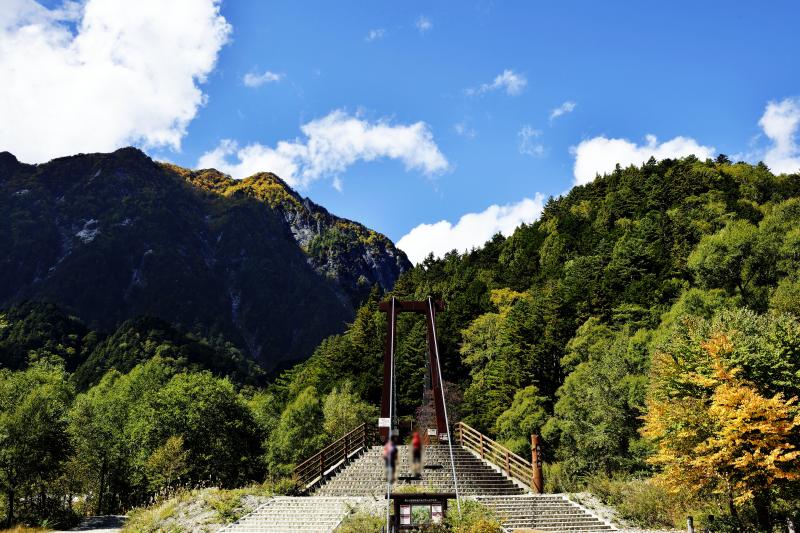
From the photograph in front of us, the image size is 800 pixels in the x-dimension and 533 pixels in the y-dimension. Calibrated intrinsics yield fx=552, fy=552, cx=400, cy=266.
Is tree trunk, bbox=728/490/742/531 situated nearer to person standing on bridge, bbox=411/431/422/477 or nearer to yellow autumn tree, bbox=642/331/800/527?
yellow autumn tree, bbox=642/331/800/527

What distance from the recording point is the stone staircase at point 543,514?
61.2ft

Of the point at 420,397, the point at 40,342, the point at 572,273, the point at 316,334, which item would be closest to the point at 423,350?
the point at 420,397

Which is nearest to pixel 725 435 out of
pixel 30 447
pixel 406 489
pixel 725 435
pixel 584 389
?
pixel 725 435

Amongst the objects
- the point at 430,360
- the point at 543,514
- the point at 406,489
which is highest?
the point at 430,360

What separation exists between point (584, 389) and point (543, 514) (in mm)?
14710

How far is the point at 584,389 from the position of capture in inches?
1293

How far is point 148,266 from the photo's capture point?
17438 cm

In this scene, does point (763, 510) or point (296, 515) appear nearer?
point (763, 510)

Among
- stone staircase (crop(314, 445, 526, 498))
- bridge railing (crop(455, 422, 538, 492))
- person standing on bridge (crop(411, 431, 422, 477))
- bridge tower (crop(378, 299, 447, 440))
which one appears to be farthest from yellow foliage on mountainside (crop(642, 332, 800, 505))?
person standing on bridge (crop(411, 431, 422, 477))

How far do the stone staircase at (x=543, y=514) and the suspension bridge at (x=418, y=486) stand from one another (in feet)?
0.11

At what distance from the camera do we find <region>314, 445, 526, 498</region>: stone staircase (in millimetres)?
23297

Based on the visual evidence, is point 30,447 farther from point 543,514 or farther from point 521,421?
point 521,421

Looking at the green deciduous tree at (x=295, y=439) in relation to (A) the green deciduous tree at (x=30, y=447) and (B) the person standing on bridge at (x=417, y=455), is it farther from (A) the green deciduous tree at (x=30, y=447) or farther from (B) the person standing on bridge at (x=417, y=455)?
(B) the person standing on bridge at (x=417, y=455)

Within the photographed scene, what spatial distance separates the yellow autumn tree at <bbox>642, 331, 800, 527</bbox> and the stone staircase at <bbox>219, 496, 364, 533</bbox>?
1084 centimetres
